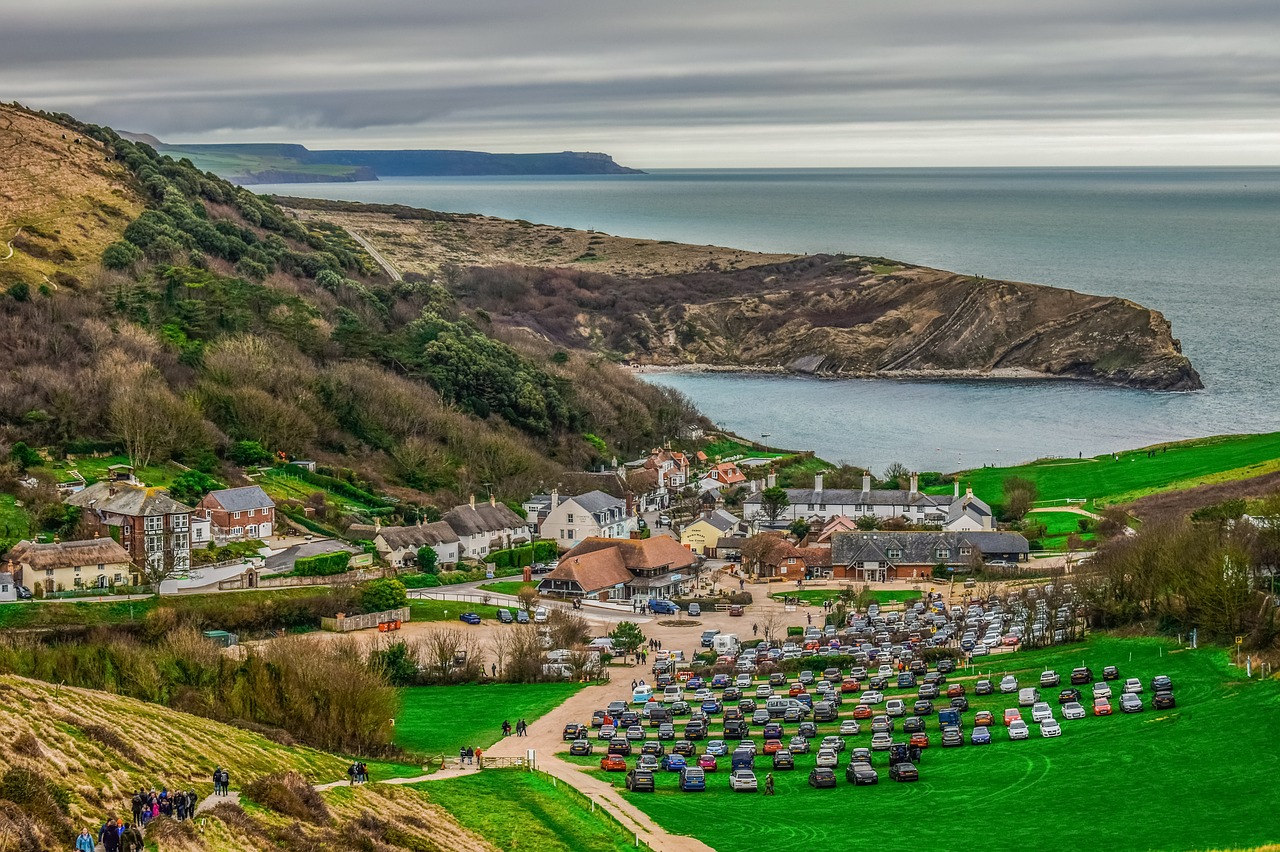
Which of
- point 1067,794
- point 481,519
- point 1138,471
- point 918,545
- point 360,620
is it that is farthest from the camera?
point 1138,471

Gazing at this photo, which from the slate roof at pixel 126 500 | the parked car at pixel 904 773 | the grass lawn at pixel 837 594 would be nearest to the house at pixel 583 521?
the grass lawn at pixel 837 594

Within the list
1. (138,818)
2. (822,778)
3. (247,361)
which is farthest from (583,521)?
(138,818)

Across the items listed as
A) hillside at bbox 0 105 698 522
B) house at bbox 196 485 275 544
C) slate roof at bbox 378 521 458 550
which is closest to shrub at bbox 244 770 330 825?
house at bbox 196 485 275 544

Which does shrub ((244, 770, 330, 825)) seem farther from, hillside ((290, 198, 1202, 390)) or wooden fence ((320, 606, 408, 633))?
hillside ((290, 198, 1202, 390))

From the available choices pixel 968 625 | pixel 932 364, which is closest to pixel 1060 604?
pixel 968 625

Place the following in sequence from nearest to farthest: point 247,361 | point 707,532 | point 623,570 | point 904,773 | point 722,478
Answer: point 904,773, point 623,570, point 707,532, point 247,361, point 722,478

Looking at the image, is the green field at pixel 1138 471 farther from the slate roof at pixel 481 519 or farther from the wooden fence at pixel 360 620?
the wooden fence at pixel 360 620

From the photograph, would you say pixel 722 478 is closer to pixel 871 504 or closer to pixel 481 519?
pixel 871 504
